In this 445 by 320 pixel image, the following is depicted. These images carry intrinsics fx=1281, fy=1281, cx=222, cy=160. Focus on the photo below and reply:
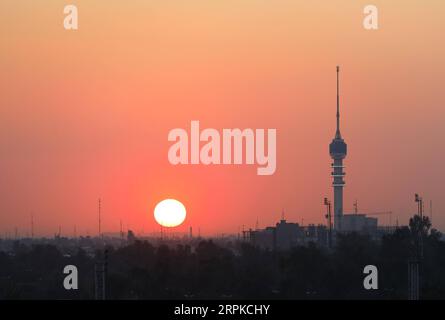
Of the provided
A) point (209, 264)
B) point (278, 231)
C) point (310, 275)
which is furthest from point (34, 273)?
point (278, 231)

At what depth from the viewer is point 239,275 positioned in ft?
229

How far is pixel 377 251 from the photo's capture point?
276 ft

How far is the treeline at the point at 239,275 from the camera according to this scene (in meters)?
65.6

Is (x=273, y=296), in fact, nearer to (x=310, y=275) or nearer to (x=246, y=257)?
(x=310, y=275)

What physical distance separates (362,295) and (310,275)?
681 cm

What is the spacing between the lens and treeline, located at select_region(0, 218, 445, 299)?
6556cm
